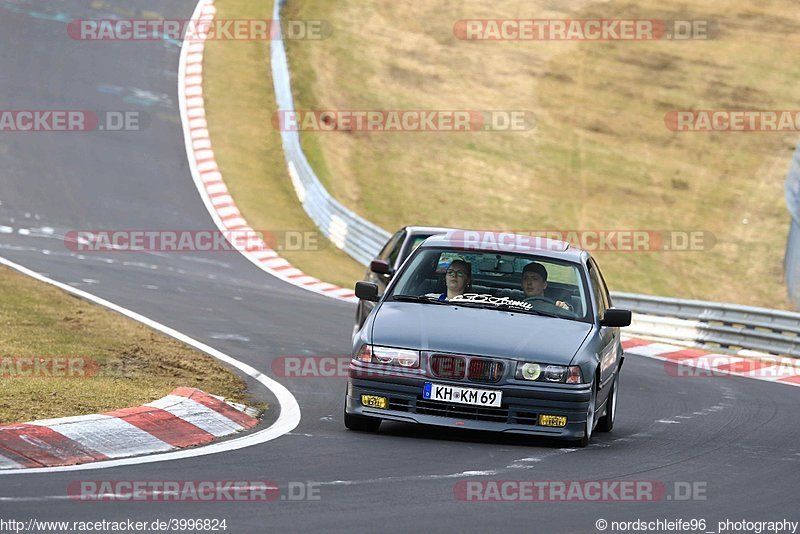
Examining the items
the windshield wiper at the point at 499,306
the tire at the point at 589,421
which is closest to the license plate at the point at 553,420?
the tire at the point at 589,421

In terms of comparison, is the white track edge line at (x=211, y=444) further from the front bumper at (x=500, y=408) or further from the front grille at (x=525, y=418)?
the front grille at (x=525, y=418)

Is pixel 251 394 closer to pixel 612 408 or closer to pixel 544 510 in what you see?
pixel 612 408

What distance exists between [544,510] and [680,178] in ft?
90.3

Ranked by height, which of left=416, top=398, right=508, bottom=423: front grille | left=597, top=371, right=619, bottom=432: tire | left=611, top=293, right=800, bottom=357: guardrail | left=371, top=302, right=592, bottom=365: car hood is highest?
left=371, top=302, right=592, bottom=365: car hood

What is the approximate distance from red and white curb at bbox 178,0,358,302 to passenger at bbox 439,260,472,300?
11.2 m

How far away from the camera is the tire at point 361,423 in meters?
10.1

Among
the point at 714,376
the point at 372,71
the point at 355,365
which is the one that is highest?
the point at 372,71

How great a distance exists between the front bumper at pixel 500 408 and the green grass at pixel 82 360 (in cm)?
189

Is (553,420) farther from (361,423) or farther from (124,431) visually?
(124,431)

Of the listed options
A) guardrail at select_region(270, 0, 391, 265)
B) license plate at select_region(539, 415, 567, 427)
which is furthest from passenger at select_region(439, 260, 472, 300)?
guardrail at select_region(270, 0, 391, 265)

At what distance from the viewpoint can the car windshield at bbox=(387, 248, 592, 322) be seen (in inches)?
426

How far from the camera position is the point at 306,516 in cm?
698

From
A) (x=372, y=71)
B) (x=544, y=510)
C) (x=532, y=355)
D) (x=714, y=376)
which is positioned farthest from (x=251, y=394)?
(x=372, y=71)

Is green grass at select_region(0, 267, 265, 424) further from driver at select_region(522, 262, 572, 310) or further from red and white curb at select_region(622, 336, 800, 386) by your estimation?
red and white curb at select_region(622, 336, 800, 386)
